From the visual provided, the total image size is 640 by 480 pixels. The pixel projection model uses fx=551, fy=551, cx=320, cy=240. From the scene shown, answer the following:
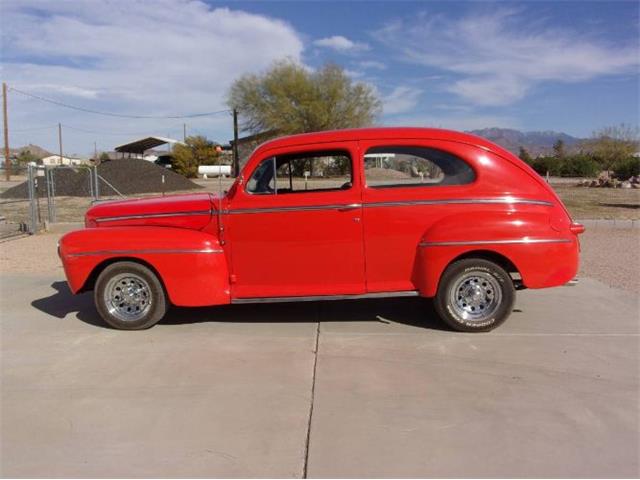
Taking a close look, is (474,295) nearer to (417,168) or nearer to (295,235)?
(417,168)

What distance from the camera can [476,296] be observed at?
17.7 feet

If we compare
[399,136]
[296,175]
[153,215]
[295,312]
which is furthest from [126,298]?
[399,136]

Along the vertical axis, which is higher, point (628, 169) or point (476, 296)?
point (628, 169)

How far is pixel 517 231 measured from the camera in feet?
17.1

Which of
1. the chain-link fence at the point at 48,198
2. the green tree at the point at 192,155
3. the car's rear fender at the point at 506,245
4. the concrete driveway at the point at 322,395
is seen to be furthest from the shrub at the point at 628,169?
the car's rear fender at the point at 506,245

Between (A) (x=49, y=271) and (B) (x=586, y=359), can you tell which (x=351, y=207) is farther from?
(A) (x=49, y=271)

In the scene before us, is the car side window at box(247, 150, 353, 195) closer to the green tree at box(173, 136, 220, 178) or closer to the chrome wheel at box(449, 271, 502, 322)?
the chrome wheel at box(449, 271, 502, 322)

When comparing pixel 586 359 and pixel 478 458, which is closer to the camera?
pixel 478 458

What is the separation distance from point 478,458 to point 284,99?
45.3 m

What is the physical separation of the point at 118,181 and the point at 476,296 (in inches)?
1058

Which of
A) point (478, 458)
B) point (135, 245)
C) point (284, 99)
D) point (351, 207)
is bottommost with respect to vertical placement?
point (478, 458)

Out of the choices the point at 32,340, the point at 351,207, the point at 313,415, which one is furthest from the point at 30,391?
the point at 351,207

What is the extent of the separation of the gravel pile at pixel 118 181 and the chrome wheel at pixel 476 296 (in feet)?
79.1

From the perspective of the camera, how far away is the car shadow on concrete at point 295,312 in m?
5.86
